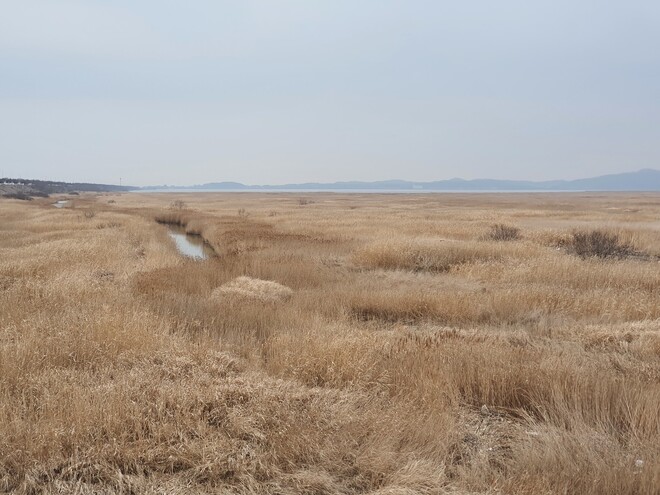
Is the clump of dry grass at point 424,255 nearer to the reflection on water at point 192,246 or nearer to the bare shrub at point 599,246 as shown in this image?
the bare shrub at point 599,246

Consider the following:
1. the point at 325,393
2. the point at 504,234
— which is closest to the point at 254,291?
the point at 325,393

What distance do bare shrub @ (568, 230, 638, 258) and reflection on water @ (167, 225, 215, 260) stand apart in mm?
17389

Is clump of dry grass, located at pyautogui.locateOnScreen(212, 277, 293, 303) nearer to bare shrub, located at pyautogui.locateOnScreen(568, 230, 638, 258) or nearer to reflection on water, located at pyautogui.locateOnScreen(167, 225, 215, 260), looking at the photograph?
reflection on water, located at pyautogui.locateOnScreen(167, 225, 215, 260)

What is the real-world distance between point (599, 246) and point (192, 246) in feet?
73.5

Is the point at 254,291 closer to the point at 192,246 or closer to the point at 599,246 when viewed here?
the point at 599,246

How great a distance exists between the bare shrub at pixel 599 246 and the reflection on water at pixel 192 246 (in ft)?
57.1

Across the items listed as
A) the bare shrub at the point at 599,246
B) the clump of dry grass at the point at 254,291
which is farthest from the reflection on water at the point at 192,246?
the bare shrub at the point at 599,246

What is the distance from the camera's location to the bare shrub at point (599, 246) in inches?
800

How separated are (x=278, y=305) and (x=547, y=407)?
674cm

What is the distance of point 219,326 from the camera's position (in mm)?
8844

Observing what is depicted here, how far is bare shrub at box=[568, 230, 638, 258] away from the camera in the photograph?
20328 mm

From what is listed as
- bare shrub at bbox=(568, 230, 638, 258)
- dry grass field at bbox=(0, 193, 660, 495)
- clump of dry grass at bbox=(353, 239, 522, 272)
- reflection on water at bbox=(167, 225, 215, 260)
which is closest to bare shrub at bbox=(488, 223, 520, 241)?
bare shrub at bbox=(568, 230, 638, 258)

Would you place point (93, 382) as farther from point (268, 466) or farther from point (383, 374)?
point (383, 374)

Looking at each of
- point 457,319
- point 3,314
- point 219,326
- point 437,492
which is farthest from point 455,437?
point 3,314
